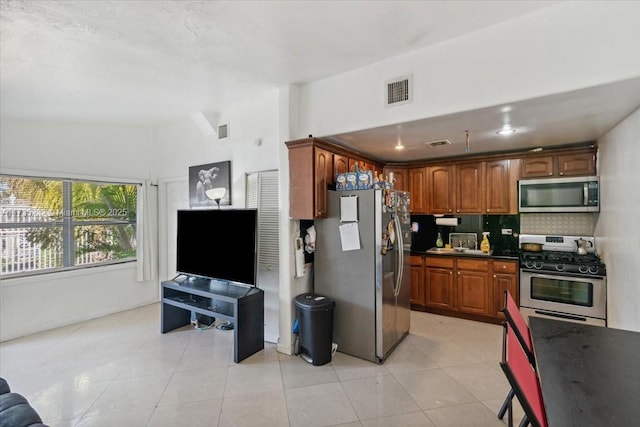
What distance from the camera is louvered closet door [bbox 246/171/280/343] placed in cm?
353

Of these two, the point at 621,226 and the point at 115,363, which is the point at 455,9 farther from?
the point at 115,363

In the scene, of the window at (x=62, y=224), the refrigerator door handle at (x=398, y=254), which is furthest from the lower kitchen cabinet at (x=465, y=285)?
the window at (x=62, y=224)

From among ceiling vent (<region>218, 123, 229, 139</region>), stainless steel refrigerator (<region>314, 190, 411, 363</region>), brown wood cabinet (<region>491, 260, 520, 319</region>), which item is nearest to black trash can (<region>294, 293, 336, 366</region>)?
stainless steel refrigerator (<region>314, 190, 411, 363</region>)

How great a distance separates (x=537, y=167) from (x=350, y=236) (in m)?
2.73

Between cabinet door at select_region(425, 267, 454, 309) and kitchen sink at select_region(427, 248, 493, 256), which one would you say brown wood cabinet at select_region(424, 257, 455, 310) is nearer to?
cabinet door at select_region(425, 267, 454, 309)

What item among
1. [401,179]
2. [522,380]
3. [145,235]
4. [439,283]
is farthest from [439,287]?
[145,235]

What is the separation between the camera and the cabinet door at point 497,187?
13.3ft

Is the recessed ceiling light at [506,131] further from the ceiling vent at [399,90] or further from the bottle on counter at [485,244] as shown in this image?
the bottle on counter at [485,244]

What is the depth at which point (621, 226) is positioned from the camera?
8.93 ft

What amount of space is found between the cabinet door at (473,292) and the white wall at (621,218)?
118 cm

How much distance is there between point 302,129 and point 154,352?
114 inches

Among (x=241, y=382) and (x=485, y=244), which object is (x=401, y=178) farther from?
(x=241, y=382)

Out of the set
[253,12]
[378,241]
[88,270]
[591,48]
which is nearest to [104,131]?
[88,270]

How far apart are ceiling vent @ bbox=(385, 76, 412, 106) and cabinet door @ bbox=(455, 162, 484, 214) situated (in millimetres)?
2211
